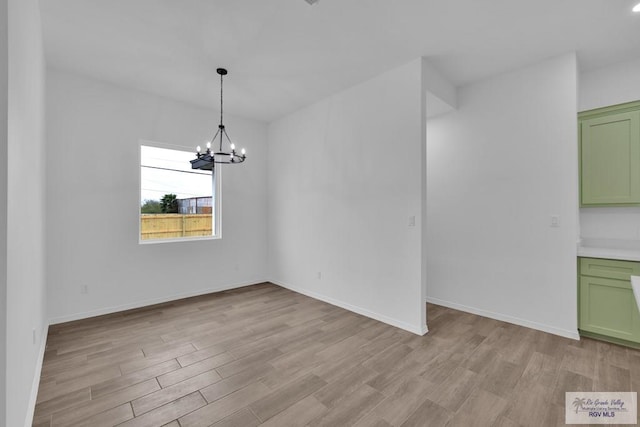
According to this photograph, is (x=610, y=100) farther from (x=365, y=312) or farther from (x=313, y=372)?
(x=313, y=372)

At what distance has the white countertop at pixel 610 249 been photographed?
2.79m

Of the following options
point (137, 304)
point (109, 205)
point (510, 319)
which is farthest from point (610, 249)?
point (109, 205)

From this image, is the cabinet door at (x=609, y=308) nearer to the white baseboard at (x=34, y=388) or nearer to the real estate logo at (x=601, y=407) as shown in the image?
the real estate logo at (x=601, y=407)

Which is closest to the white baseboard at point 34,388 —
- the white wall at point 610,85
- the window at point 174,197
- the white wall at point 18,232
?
the white wall at point 18,232

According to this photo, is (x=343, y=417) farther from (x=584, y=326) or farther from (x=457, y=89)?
(x=457, y=89)

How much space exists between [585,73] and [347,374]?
4.34 m

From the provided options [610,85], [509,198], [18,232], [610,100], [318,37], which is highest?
[318,37]

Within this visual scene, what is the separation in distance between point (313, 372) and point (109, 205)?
11.3 feet

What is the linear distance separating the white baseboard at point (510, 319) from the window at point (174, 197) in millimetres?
3838

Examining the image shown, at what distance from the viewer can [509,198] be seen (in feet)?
11.4

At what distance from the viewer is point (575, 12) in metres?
2.45

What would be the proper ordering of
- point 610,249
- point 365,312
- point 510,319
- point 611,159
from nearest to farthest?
point 611,159
point 610,249
point 510,319
point 365,312

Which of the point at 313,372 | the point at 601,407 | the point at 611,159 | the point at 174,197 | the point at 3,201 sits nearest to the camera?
the point at 3,201

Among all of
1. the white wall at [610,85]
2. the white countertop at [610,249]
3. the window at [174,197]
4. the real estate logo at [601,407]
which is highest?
the white wall at [610,85]
